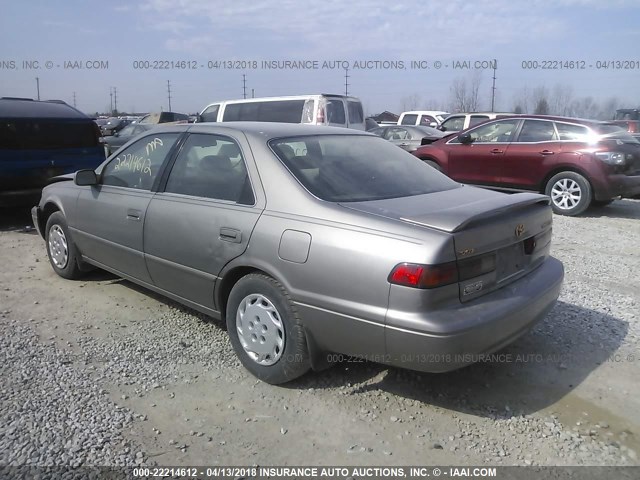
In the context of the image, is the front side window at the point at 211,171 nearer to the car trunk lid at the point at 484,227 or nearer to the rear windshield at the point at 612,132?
the car trunk lid at the point at 484,227

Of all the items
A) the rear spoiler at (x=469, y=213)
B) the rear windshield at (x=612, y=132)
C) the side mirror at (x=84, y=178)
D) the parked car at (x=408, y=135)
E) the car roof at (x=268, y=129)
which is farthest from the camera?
the parked car at (x=408, y=135)

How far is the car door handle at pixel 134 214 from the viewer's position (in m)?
3.94

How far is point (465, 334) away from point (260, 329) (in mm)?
1228

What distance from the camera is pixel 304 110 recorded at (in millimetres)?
12883

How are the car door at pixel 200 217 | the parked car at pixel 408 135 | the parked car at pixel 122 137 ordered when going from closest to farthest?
the car door at pixel 200 217 < the parked car at pixel 408 135 < the parked car at pixel 122 137

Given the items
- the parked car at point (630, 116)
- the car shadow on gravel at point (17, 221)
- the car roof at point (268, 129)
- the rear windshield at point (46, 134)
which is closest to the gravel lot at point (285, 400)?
the car roof at point (268, 129)

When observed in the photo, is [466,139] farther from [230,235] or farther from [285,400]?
[285,400]

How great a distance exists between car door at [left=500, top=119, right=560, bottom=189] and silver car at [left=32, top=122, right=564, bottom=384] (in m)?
5.63

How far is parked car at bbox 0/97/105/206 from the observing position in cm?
704

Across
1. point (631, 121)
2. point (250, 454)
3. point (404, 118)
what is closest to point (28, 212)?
point (250, 454)

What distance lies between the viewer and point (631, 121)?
16.6m

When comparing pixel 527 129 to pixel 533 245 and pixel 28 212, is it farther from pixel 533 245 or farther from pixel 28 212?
pixel 28 212

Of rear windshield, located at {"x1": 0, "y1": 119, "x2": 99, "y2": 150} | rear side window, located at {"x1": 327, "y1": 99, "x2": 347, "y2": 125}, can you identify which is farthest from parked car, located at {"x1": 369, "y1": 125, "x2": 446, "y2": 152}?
rear windshield, located at {"x1": 0, "y1": 119, "x2": 99, "y2": 150}

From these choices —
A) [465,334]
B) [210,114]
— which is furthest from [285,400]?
[210,114]
